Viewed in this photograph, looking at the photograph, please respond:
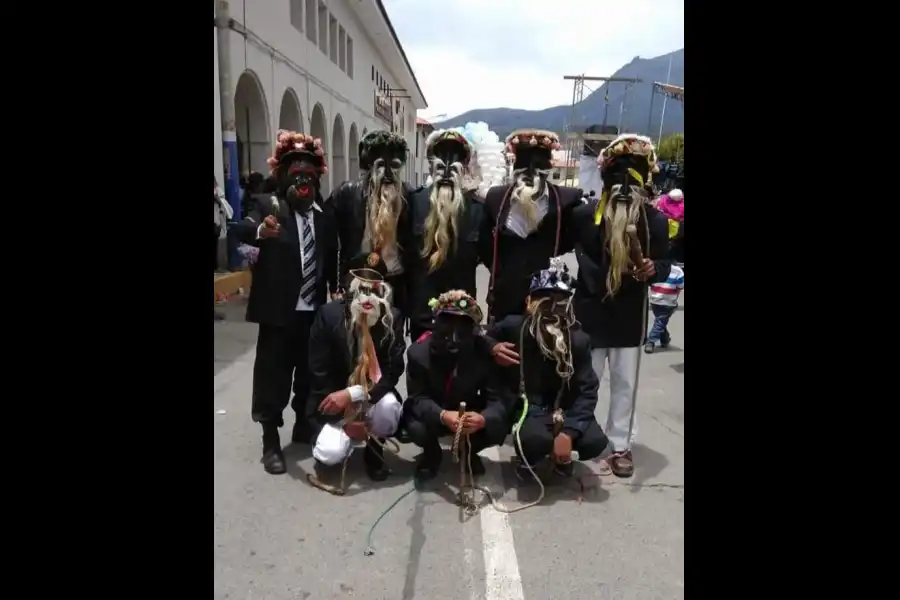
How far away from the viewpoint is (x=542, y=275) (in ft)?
11.9

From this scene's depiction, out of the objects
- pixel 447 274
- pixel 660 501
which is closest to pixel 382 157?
pixel 447 274

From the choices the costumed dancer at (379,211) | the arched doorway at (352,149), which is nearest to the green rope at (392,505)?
the costumed dancer at (379,211)

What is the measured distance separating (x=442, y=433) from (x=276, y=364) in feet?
3.80

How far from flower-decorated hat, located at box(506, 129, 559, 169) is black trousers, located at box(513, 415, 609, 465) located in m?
1.65

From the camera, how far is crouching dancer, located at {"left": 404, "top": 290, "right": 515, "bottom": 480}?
3.56m

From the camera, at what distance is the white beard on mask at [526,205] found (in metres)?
3.92

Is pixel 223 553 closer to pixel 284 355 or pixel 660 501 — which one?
pixel 284 355

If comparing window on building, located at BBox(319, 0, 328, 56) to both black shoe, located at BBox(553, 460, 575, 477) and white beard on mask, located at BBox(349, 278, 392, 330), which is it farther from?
black shoe, located at BBox(553, 460, 575, 477)

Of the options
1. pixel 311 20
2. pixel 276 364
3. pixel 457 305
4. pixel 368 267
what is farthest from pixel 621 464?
pixel 311 20

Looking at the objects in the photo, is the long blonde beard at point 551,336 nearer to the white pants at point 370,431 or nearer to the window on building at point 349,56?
the white pants at point 370,431

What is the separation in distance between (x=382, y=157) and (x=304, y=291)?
3.30ft

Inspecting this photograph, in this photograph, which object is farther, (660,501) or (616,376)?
(616,376)

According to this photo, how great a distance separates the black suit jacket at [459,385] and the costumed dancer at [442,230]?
436mm

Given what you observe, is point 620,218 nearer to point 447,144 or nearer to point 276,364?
point 447,144
